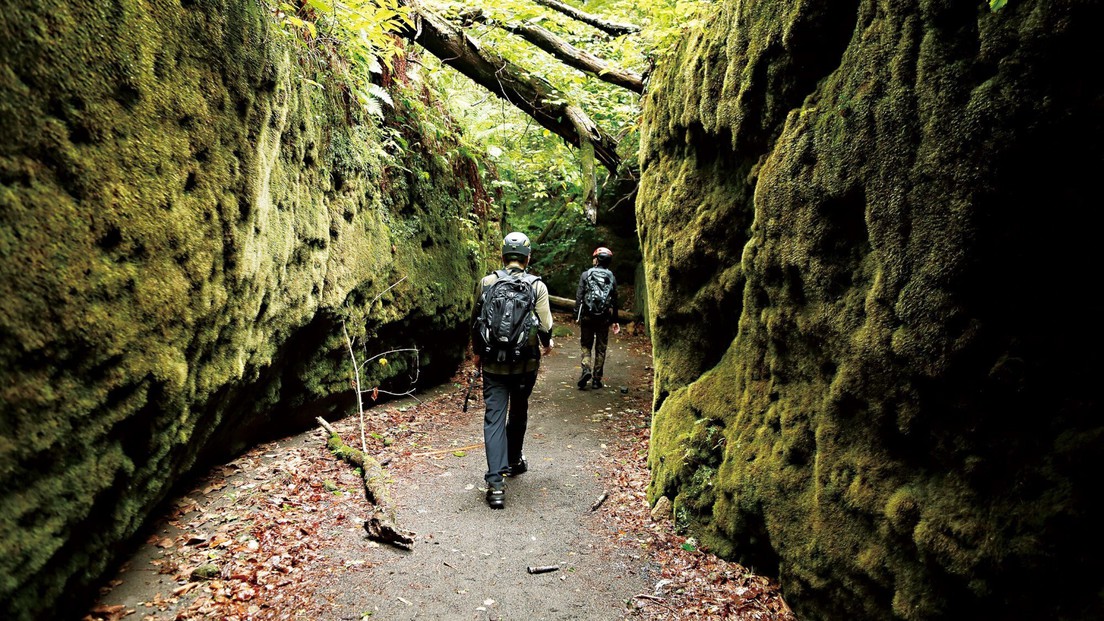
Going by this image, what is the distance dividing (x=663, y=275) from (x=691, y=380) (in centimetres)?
120

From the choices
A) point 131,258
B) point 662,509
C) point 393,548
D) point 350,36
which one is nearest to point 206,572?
point 393,548

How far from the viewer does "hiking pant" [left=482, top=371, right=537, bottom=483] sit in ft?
19.8

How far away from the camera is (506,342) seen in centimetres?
593

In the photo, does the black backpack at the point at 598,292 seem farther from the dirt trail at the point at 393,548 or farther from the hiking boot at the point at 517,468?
the hiking boot at the point at 517,468

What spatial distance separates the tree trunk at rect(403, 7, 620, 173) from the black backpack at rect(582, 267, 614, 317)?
2177 mm

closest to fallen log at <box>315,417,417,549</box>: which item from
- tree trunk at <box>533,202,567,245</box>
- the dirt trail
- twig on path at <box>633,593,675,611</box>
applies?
the dirt trail

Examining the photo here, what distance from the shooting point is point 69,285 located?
2.81 m

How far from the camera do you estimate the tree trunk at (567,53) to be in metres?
9.18

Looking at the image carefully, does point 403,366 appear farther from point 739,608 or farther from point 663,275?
point 739,608

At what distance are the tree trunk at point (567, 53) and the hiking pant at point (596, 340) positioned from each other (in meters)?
4.44

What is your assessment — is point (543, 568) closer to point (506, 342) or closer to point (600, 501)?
point (600, 501)

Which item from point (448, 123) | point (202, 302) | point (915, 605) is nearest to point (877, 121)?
point (915, 605)

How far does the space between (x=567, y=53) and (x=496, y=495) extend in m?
7.66

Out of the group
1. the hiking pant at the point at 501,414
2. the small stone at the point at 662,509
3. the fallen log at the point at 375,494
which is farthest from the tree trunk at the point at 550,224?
the small stone at the point at 662,509
